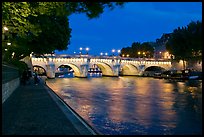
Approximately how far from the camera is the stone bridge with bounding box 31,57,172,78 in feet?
365

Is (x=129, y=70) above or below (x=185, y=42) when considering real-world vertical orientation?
below

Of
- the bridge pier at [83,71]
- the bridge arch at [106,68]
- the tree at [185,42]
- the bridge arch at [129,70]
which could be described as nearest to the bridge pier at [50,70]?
the bridge pier at [83,71]

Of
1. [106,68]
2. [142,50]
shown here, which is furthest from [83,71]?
[142,50]

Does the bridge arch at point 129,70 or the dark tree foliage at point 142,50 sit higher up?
the dark tree foliage at point 142,50

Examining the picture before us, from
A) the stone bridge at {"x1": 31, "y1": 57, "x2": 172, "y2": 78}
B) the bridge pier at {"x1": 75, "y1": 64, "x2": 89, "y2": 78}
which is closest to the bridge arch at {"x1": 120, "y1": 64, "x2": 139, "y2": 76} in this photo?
the stone bridge at {"x1": 31, "y1": 57, "x2": 172, "y2": 78}

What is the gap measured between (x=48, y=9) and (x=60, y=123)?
170 inches

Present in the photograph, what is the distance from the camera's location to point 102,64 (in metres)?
133

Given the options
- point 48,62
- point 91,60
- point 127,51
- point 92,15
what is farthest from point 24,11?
point 127,51

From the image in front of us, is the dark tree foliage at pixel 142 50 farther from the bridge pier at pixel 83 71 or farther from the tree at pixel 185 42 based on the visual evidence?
the tree at pixel 185 42

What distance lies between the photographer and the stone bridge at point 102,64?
111 meters

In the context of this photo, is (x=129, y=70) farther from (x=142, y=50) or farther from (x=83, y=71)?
(x=83, y=71)

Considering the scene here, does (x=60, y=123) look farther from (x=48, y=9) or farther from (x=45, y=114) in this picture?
(x=48, y=9)

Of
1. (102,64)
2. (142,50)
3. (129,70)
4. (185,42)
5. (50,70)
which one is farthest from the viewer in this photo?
(142,50)

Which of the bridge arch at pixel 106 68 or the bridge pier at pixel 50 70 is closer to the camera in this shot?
the bridge pier at pixel 50 70
